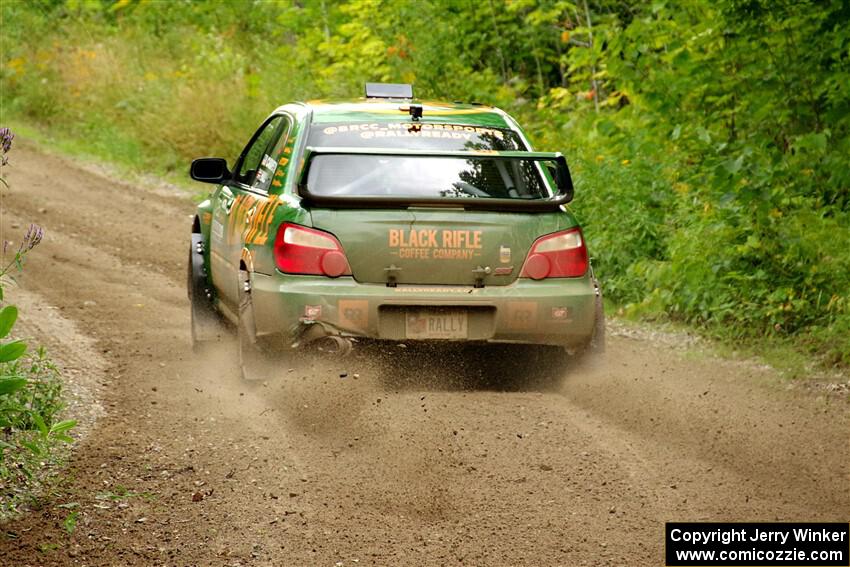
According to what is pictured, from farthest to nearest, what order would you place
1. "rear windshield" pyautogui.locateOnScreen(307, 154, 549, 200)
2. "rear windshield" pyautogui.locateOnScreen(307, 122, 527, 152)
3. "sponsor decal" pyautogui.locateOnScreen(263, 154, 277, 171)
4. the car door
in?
1. "sponsor decal" pyautogui.locateOnScreen(263, 154, 277, 171)
2. the car door
3. "rear windshield" pyautogui.locateOnScreen(307, 122, 527, 152)
4. "rear windshield" pyautogui.locateOnScreen(307, 154, 549, 200)

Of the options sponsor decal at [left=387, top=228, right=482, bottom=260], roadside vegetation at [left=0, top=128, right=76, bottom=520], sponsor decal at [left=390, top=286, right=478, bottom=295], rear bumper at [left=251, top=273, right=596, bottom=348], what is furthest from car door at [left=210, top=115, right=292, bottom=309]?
roadside vegetation at [left=0, top=128, right=76, bottom=520]

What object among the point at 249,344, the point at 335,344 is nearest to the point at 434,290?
the point at 335,344

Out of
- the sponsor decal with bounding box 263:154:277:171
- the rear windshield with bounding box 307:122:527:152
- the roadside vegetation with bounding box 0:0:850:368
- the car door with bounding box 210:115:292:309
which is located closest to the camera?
the rear windshield with bounding box 307:122:527:152

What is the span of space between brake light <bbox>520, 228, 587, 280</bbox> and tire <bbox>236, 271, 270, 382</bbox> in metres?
1.48

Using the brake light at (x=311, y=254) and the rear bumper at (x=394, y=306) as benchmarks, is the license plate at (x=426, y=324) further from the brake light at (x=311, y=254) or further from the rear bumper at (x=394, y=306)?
the brake light at (x=311, y=254)

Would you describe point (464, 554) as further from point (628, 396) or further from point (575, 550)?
point (628, 396)

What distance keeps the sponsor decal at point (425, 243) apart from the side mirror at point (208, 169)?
2.06 meters

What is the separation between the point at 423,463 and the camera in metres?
6.06

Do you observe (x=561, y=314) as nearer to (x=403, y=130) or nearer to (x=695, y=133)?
(x=403, y=130)

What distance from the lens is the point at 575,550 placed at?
4945 mm

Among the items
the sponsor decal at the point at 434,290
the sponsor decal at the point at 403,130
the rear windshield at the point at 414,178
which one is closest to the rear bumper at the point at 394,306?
the sponsor decal at the point at 434,290

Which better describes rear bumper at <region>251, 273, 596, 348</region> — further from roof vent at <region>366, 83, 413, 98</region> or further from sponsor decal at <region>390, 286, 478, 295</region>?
roof vent at <region>366, 83, 413, 98</region>

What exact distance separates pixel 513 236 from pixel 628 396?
1.22m

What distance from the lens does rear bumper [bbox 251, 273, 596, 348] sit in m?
6.86
